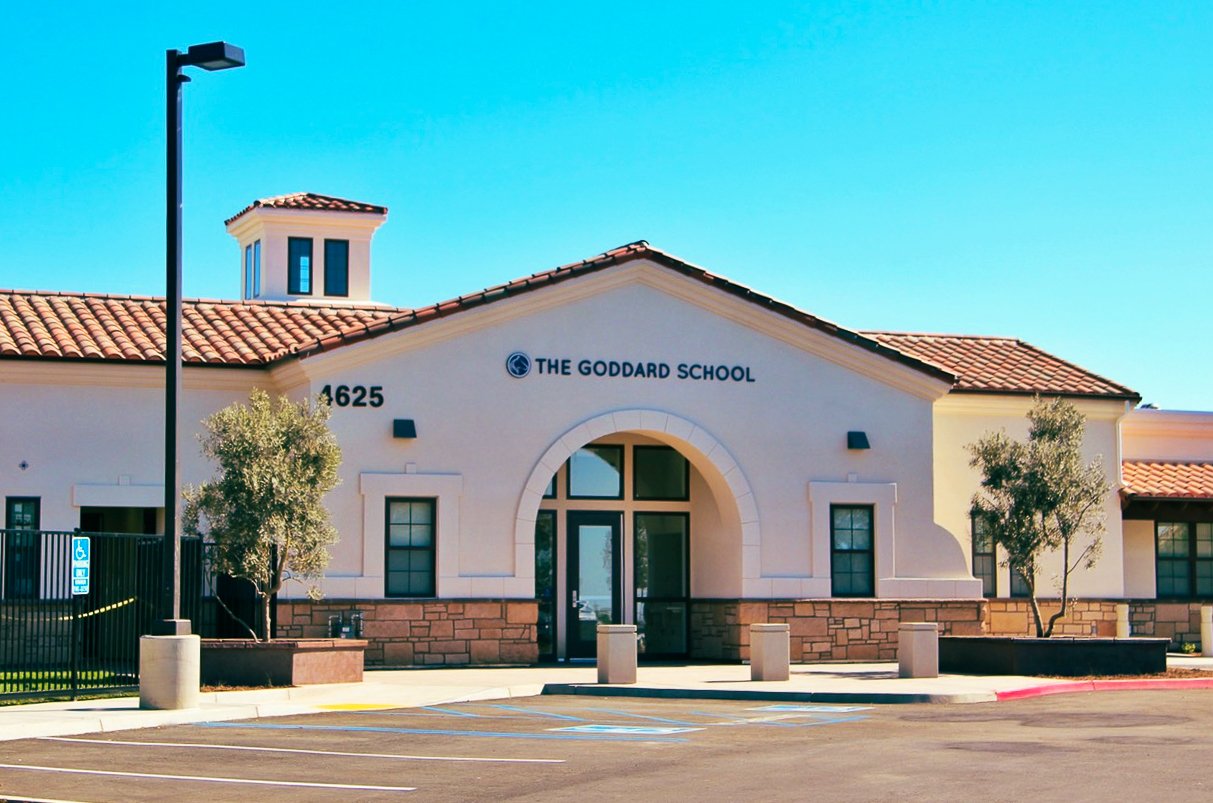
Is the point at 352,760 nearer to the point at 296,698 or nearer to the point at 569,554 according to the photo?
the point at 296,698

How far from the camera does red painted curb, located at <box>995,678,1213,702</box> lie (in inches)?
863

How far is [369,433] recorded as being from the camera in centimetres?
2542

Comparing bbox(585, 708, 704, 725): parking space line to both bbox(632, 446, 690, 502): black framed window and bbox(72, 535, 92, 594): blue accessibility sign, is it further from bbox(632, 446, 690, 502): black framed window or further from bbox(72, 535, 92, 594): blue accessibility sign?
bbox(632, 446, 690, 502): black framed window

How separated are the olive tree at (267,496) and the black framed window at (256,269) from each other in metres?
18.2

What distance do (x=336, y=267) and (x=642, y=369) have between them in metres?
15.4

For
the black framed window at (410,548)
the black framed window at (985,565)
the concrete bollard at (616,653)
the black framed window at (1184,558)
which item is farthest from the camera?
the black framed window at (1184,558)

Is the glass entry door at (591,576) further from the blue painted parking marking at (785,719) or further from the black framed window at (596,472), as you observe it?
the blue painted parking marking at (785,719)

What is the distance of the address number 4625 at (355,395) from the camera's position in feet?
82.7

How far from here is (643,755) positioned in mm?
14664

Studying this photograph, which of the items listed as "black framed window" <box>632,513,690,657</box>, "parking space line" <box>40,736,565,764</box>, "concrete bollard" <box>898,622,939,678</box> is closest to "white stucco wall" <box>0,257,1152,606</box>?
"black framed window" <box>632,513,690,657</box>

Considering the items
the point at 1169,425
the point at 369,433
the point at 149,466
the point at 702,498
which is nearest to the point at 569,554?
the point at 702,498

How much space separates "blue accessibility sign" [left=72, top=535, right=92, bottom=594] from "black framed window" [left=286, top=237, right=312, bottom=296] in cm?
2094

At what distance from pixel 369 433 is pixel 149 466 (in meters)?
3.58

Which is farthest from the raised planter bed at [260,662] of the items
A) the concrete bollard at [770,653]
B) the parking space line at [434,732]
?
the concrete bollard at [770,653]
